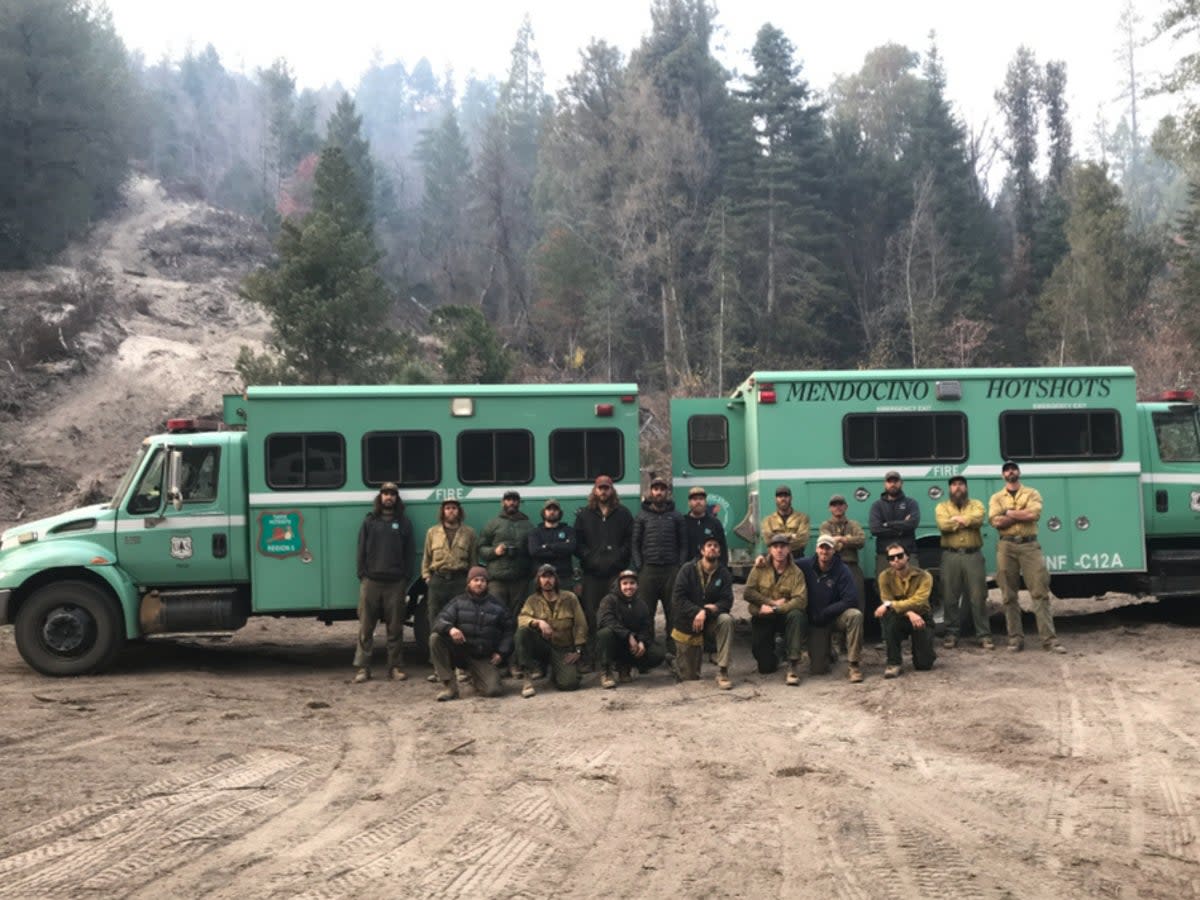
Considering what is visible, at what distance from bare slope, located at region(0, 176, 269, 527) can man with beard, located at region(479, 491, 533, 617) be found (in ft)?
65.1

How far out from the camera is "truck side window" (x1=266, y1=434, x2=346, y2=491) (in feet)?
42.1

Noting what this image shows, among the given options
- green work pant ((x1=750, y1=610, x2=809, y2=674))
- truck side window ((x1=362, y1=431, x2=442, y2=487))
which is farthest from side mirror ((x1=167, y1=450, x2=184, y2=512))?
green work pant ((x1=750, y1=610, x2=809, y2=674))

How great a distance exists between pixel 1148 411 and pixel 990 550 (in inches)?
108

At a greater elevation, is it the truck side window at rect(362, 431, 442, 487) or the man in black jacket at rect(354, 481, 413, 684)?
the truck side window at rect(362, 431, 442, 487)

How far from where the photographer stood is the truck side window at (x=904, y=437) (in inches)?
540

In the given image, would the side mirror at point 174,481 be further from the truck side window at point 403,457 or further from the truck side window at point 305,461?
the truck side window at point 403,457

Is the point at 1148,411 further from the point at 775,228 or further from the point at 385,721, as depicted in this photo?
the point at 775,228

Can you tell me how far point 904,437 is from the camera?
13789 mm

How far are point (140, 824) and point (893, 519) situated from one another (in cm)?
856

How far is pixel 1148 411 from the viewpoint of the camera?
14328 millimetres

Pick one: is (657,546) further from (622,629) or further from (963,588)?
(963,588)

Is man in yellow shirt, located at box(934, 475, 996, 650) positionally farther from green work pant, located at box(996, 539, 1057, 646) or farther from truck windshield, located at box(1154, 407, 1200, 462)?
truck windshield, located at box(1154, 407, 1200, 462)

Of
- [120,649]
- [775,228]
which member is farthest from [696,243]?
[120,649]

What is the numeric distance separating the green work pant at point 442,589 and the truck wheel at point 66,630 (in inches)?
138
